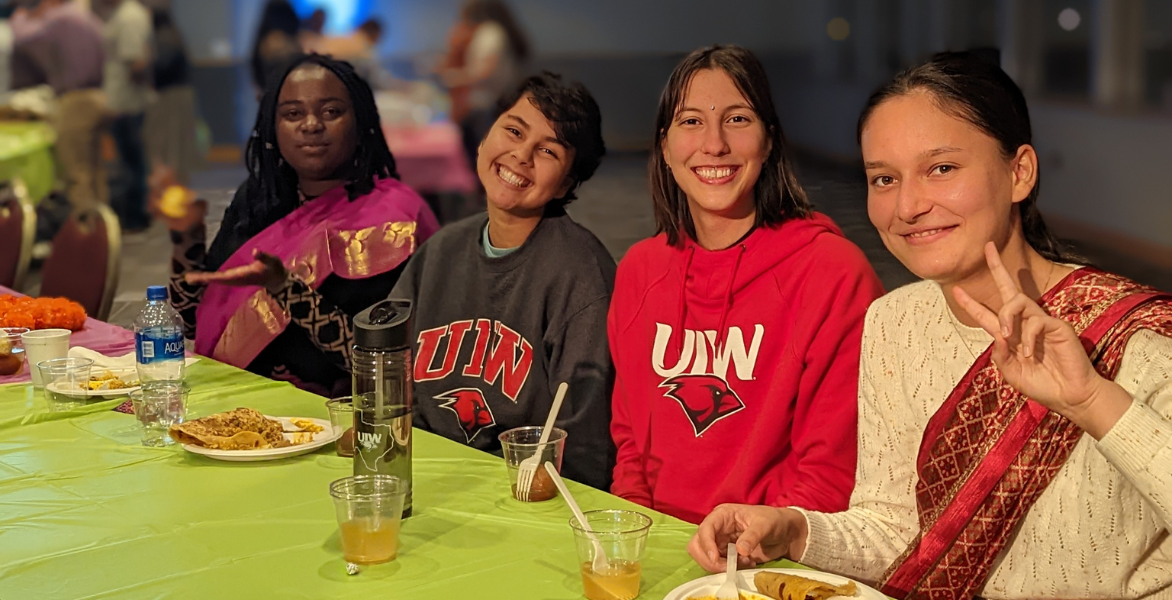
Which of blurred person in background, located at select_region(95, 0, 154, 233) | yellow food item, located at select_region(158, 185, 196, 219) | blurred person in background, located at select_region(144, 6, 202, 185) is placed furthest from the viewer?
blurred person in background, located at select_region(95, 0, 154, 233)

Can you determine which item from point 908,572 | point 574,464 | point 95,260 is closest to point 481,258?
point 574,464

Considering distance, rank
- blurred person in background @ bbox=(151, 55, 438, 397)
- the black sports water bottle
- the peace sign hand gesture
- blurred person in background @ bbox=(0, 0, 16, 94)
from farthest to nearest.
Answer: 1. blurred person in background @ bbox=(0, 0, 16, 94)
2. blurred person in background @ bbox=(151, 55, 438, 397)
3. the black sports water bottle
4. the peace sign hand gesture

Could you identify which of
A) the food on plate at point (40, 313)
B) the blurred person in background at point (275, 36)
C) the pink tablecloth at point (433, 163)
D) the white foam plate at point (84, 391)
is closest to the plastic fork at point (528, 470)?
the white foam plate at point (84, 391)

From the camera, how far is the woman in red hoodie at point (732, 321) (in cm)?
198

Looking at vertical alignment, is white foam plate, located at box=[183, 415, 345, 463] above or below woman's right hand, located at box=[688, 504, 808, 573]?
below

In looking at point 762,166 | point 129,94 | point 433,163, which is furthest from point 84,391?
point 129,94

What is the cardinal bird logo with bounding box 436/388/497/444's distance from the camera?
250 centimetres

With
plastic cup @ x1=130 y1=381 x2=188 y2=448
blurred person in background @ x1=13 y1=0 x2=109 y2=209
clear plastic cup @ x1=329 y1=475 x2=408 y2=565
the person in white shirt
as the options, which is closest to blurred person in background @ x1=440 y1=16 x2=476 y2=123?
blurred person in background @ x1=13 y1=0 x2=109 y2=209

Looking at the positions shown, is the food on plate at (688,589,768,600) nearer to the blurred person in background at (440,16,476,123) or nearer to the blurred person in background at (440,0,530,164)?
the blurred person in background at (440,0,530,164)

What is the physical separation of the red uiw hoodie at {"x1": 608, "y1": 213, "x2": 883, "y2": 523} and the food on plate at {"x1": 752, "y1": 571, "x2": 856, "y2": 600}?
0.64 metres

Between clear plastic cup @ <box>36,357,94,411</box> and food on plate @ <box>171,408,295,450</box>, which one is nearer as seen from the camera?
food on plate @ <box>171,408,295,450</box>

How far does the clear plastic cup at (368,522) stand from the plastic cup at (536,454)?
271 mm

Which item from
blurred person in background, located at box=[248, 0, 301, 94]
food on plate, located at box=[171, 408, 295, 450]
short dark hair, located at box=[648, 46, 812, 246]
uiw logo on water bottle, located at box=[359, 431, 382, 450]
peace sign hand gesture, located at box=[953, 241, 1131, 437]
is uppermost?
blurred person in background, located at box=[248, 0, 301, 94]

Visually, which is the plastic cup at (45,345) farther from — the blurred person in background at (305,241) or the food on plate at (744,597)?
the food on plate at (744,597)
